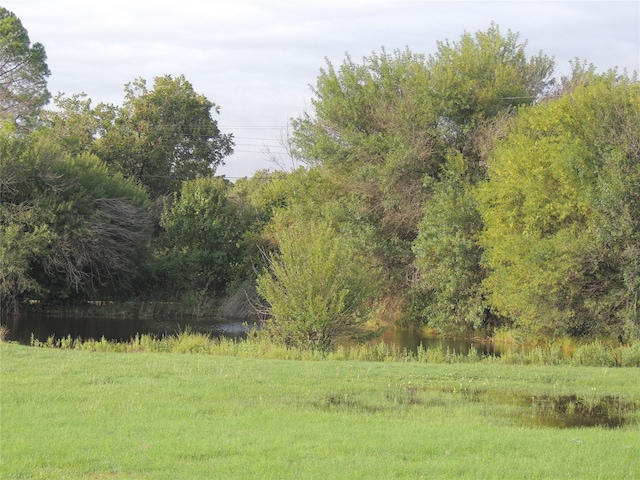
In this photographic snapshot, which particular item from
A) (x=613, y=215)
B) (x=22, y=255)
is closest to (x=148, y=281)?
(x=22, y=255)

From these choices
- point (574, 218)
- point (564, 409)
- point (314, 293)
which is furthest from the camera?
point (574, 218)

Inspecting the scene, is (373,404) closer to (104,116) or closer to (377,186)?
(377,186)

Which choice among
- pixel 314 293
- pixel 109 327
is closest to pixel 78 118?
pixel 109 327

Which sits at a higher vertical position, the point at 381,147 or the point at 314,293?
the point at 381,147

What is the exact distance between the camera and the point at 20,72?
4453 centimetres

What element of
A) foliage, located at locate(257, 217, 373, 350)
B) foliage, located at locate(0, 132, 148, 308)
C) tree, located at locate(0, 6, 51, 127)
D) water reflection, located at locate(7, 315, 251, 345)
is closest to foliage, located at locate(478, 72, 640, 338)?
foliage, located at locate(257, 217, 373, 350)

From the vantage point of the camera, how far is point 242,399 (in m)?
13.4

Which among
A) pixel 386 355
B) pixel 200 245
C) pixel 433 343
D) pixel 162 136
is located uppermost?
pixel 162 136

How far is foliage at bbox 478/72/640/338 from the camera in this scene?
2831 centimetres

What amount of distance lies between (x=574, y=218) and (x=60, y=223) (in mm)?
23541

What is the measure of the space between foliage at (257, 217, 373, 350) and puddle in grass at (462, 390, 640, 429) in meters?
9.62

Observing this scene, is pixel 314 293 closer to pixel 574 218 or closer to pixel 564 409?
pixel 574 218

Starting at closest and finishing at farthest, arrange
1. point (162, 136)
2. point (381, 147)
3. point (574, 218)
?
1. point (574, 218)
2. point (381, 147)
3. point (162, 136)

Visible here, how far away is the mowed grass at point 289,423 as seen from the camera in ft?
29.5
